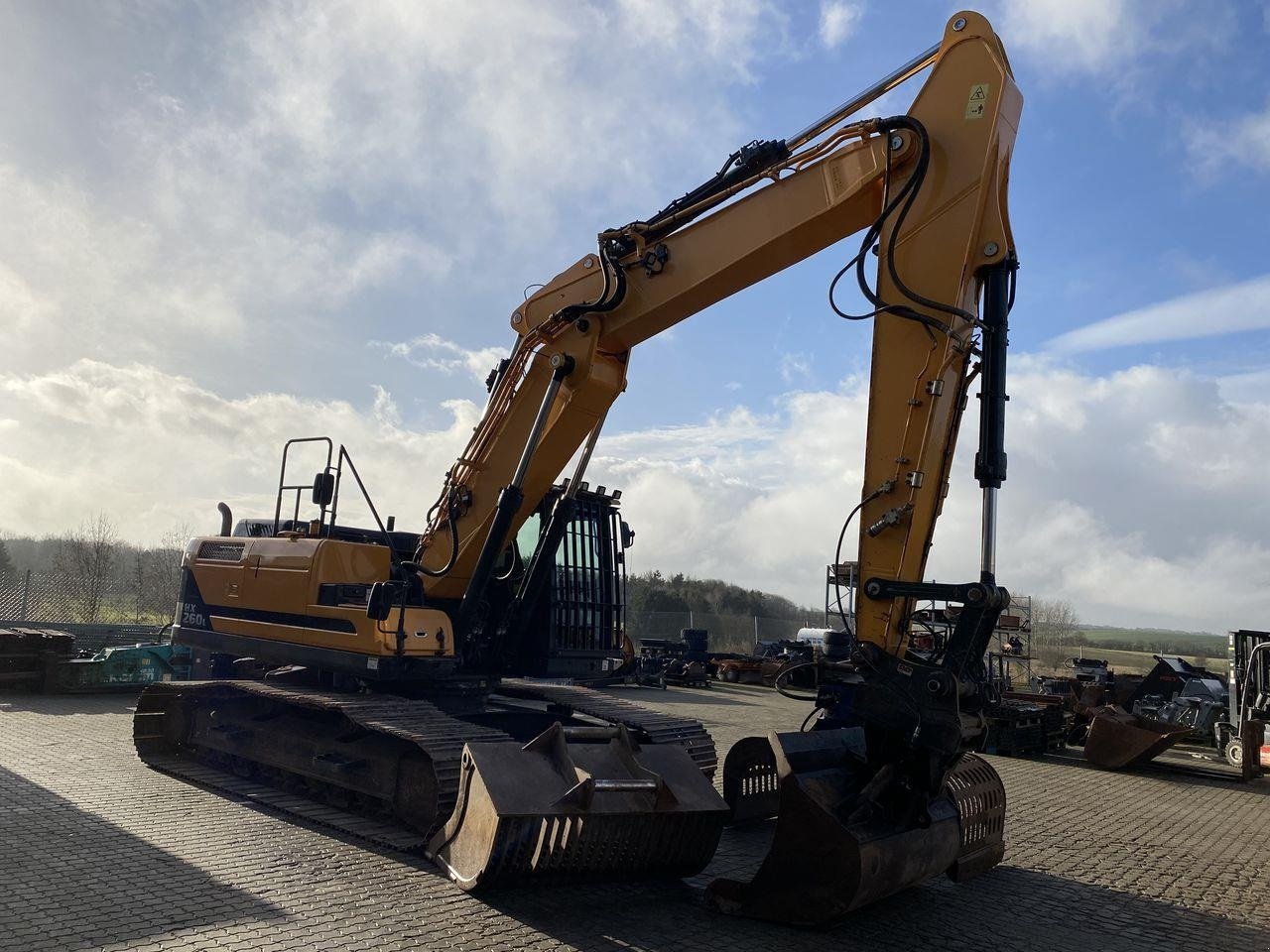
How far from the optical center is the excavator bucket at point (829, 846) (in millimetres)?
4980

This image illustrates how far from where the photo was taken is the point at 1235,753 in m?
13.1

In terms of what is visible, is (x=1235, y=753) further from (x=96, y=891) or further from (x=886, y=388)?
(x=96, y=891)

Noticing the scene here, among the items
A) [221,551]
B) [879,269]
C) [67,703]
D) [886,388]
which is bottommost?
[67,703]

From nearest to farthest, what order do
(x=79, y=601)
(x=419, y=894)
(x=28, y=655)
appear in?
(x=419, y=894) < (x=28, y=655) < (x=79, y=601)

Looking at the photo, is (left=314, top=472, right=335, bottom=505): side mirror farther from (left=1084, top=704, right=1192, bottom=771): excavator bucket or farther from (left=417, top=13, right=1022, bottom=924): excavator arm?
(left=1084, top=704, right=1192, bottom=771): excavator bucket

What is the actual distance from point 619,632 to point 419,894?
3726 millimetres

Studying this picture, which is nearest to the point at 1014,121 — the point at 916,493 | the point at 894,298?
the point at 894,298

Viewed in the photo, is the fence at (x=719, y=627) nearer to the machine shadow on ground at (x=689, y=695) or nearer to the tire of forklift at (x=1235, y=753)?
the machine shadow on ground at (x=689, y=695)

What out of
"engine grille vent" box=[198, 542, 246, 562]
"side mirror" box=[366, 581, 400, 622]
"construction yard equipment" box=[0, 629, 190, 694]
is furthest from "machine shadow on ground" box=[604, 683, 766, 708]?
"side mirror" box=[366, 581, 400, 622]

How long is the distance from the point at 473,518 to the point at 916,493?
12.4ft

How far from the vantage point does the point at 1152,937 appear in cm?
549

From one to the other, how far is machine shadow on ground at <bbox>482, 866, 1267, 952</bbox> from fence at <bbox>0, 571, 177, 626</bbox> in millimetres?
17385

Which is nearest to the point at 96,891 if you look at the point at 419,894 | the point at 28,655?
the point at 419,894

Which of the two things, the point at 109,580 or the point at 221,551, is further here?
the point at 109,580
